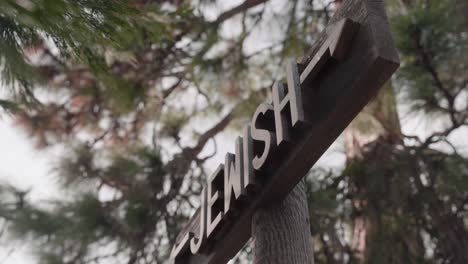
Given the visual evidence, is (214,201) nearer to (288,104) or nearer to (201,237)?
(201,237)

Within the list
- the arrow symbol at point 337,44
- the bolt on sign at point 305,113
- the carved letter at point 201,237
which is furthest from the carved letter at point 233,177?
the arrow symbol at point 337,44

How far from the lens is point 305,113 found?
2.99ft

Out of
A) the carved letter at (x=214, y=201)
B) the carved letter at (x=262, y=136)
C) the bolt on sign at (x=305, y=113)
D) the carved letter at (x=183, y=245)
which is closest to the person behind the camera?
the bolt on sign at (x=305, y=113)

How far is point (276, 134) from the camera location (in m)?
0.98

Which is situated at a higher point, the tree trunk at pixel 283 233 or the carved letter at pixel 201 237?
the carved letter at pixel 201 237

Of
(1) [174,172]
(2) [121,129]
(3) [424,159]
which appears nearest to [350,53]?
(3) [424,159]

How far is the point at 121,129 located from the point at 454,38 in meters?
2.40

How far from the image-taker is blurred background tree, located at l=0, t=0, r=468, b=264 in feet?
7.38

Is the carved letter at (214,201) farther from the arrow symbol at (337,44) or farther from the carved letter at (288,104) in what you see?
the arrow symbol at (337,44)

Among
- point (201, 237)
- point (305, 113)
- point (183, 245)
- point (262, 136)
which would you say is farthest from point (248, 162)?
point (183, 245)

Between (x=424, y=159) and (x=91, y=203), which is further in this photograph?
(x=91, y=203)

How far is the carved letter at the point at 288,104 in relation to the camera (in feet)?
2.99

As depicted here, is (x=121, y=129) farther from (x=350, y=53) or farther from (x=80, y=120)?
(x=350, y=53)

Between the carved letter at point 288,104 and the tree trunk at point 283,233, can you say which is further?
the tree trunk at point 283,233
